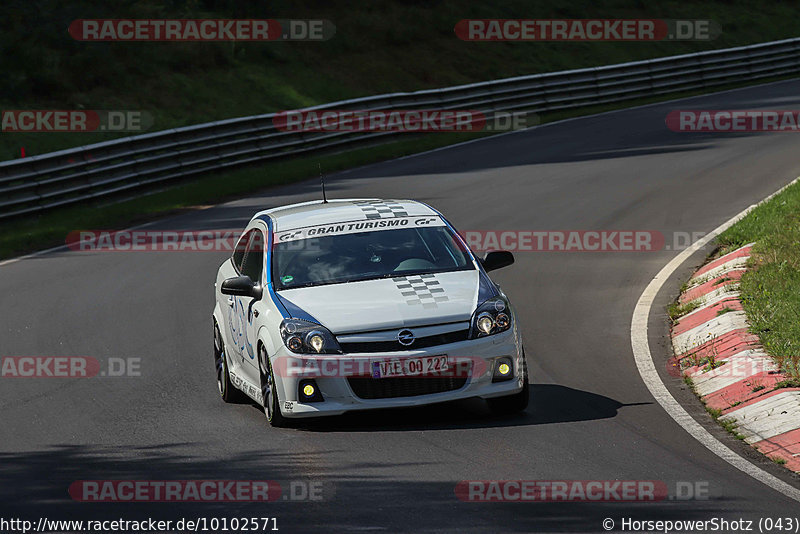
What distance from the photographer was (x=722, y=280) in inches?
520

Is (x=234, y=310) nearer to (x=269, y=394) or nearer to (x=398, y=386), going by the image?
(x=269, y=394)

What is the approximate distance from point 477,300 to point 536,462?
164cm

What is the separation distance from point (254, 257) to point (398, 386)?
91.1 inches

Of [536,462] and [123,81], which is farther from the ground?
[123,81]

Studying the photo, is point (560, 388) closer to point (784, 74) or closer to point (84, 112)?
point (84, 112)

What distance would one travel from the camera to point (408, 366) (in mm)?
9055

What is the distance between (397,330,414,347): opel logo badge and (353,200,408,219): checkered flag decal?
1.86 m

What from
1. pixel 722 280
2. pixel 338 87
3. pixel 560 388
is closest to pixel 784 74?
pixel 338 87
